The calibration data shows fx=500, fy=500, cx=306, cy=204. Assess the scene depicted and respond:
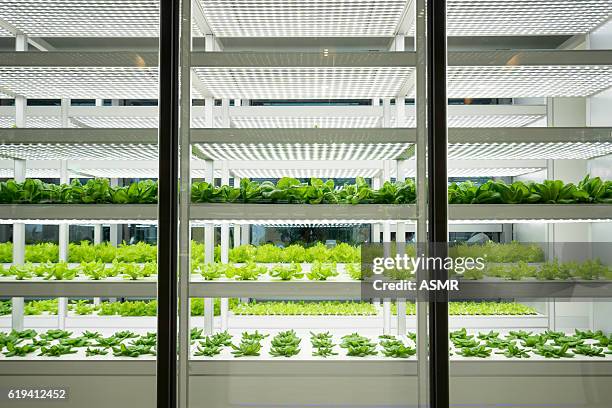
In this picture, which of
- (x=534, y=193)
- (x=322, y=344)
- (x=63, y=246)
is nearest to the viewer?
(x=534, y=193)

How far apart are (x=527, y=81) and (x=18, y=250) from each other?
230cm

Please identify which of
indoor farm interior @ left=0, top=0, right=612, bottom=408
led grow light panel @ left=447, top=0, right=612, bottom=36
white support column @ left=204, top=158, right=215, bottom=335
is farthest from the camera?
white support column @ left=204, top=158, right=215, bottom=335

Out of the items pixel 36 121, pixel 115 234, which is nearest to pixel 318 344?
pixel 115 234

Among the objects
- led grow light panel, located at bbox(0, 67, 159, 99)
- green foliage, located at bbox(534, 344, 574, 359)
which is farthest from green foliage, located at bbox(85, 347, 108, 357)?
green foliage, located at bbox(534, 344, 574, 359)

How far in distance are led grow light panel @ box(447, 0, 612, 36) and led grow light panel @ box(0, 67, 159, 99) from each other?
4.21ft

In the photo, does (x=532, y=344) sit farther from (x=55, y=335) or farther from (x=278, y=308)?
(x=55, y=335)

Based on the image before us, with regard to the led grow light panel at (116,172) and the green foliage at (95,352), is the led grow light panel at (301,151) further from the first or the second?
the green foliage at (95,352)

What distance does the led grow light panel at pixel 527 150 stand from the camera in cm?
197

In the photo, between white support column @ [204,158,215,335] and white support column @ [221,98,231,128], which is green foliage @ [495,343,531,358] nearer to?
Answer: white support column @ [204,158,215,335]

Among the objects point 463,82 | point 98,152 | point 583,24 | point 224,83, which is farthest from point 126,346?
point 583,24

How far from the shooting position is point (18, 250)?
86.1 inches

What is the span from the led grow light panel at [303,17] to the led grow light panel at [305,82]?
240 mm

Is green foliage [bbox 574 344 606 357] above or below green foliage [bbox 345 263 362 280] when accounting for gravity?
below

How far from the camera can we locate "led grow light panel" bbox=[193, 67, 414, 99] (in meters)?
1.97
